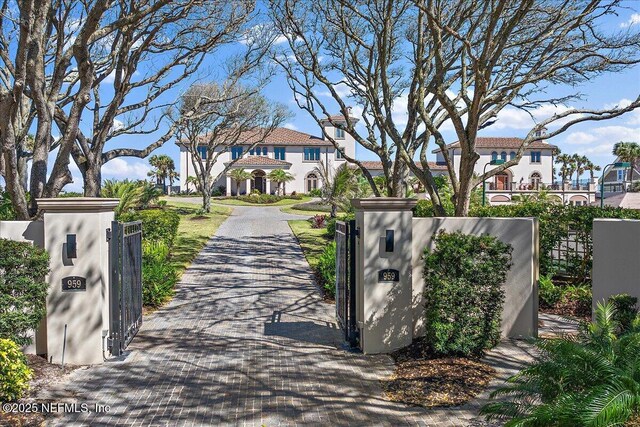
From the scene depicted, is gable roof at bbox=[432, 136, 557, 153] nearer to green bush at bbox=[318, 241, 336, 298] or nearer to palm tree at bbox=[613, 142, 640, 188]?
palm tree at bbox=[613, 142, 640, 188]

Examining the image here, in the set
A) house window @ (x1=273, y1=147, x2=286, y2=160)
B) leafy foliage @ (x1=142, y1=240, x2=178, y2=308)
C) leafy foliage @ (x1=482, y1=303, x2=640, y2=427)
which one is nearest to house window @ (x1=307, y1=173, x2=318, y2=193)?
house window @ (x1=273, y1=147, x2=286, y2=160)

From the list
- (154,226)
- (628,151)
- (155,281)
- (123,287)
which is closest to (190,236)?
(154,226)

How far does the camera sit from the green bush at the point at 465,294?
21.9 feet

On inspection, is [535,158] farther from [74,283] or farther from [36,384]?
[36,384]

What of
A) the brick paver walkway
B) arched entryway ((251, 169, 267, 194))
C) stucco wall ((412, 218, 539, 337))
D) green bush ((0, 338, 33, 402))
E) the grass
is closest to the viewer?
the brick paver walkway

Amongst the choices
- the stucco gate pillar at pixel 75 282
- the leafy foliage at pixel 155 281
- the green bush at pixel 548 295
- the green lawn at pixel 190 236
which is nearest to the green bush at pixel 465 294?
the green bush at pixel 548 295

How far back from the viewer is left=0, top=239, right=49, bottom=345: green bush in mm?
6188

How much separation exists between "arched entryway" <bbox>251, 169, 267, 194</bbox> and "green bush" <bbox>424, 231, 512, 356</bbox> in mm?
51327

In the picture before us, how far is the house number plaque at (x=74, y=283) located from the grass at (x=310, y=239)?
8.72 meters

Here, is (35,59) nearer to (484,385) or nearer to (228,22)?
(228,22)

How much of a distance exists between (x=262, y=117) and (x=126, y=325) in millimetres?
31211

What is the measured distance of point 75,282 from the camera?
7113 millimetres

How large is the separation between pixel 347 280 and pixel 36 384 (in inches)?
177

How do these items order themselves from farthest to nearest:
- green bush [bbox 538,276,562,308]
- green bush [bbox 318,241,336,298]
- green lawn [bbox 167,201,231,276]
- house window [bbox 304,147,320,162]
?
1. house window [bbox 304,147,320,162]
2. green lawn [bbox 167,201,231,276]
3. green bush [bbox 318,241,336,298]
4. green bush [bbox 538,276,562,308]
